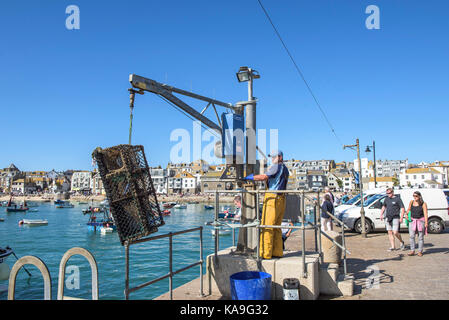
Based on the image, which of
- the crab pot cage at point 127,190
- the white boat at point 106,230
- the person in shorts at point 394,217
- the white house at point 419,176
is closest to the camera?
the crab pot cage at point 127,190

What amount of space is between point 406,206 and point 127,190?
1510cm

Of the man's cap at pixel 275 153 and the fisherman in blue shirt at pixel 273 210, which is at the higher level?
the man's cap at pixel 275 153

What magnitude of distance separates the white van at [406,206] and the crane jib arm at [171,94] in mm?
11428

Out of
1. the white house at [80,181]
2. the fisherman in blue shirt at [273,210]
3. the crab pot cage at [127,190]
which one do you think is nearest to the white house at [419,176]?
the fisherman in blue shirt at [273,210]

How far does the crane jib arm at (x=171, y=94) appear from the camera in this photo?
20.6ft

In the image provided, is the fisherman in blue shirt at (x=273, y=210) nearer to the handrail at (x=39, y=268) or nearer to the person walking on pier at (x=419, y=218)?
the handrail at (x=39, y=268)

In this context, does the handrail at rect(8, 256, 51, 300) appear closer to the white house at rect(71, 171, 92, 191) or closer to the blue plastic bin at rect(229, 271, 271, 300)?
the blue plastic bin at rect(229, 271, 271, 300)

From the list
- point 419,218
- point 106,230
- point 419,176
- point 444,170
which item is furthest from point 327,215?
point 444,170

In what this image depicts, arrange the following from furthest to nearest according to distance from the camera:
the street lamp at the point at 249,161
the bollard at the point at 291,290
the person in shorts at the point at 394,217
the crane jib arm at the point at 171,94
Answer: the person in shorts at the point at 394,217, the street lamp at the point at 249,161, the crane jib arm at the point at 171,94, the bollard at the point at 291,290

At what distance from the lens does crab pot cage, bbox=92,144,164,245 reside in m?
5.05

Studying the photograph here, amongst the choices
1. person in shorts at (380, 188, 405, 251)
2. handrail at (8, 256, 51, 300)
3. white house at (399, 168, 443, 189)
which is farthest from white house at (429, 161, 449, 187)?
handrail at (8, 256, 51, 300)

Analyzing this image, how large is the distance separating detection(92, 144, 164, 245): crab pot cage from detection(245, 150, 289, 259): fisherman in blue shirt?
6.13ft
